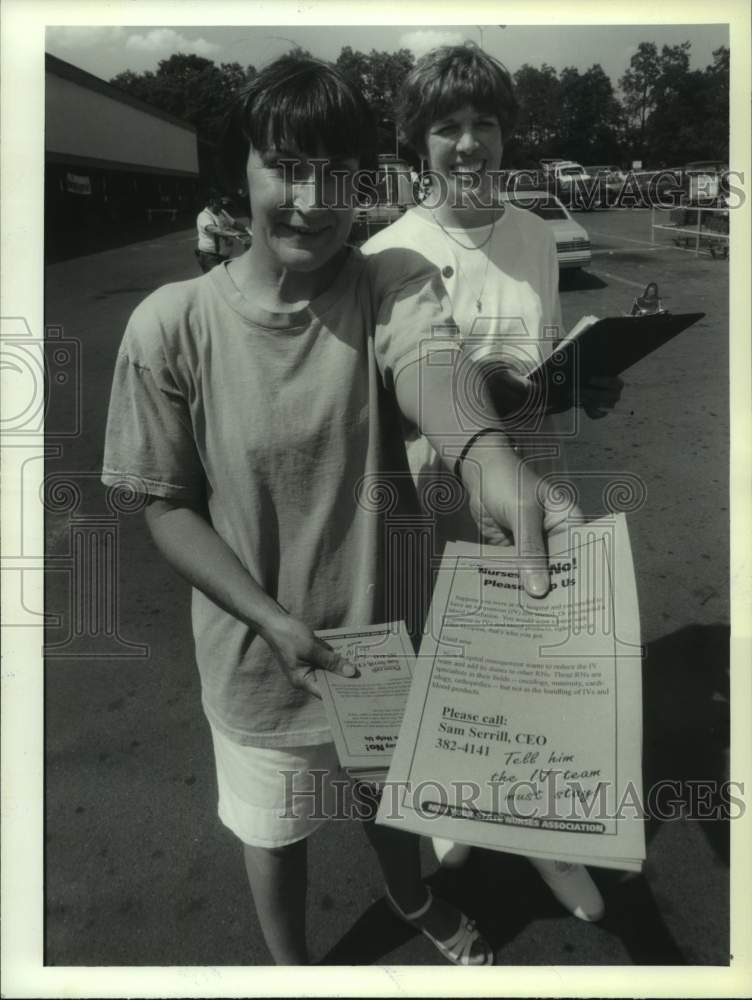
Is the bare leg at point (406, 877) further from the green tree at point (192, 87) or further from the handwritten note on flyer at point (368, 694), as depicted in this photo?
the green tree at point (192, 87)

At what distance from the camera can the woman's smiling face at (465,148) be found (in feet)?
4.80

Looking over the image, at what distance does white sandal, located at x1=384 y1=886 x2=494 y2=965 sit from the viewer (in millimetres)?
1688

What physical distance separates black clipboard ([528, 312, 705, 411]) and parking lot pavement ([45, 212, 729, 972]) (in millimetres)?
215

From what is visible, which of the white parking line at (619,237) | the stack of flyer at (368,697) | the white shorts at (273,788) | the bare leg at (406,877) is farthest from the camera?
the white parking line at (619,237)

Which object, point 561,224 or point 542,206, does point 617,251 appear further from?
point 542,206

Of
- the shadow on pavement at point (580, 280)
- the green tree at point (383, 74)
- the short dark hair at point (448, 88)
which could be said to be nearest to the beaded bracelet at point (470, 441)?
the green tree at point (383, 74)

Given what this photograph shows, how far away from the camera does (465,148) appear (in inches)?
58.0

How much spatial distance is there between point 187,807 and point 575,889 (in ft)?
2.91

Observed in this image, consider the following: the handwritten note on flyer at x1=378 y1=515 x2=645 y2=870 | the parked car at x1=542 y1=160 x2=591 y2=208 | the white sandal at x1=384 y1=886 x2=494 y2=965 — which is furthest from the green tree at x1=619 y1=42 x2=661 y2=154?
the white sandal at x1=384 y1=886 x2=494 y2=965

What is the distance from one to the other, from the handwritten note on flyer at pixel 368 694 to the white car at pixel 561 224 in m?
0.89

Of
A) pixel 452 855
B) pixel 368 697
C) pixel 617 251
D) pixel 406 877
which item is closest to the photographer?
pixel 368 697

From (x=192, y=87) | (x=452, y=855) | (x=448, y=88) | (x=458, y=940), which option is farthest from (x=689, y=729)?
(x=192, y=87)

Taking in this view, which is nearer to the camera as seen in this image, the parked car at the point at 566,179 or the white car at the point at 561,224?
the white car at the point at 561,224

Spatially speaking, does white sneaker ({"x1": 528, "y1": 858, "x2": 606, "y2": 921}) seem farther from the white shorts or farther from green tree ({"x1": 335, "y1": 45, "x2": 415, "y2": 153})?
green tree ({"x1": 335, "y1": 45, "x2": 415, "y2": 153})
